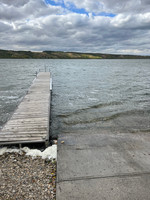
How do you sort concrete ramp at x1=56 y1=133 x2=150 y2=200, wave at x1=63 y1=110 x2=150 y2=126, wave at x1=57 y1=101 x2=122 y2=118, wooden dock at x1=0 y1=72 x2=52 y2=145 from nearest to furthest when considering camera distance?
concrete ramp at x1=56 y1=133 x2=150 y2=200 < wooden dock at x1=0 y1=72 x2=52 y2=145 < wave at x1=63 y1=110 x2=150 y2=126 < wave at x1=57 y1=101 x2=122 y2=118

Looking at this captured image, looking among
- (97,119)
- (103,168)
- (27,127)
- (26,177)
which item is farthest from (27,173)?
(97,119)

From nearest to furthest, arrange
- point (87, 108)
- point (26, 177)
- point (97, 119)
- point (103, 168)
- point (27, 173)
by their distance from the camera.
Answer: point (26, 177)
point (27, 173)
point (103, 168)
point (97, 119)
point (87, 108)

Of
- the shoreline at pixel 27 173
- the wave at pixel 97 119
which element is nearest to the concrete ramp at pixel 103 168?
the shoreline at pixel 27 173

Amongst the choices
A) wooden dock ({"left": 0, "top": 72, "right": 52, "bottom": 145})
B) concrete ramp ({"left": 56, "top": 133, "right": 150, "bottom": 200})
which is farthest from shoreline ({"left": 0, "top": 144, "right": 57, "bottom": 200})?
wooden dock ({"left": 0, "top": 72, "right": 52, "bottom": 145})

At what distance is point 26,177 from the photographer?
4750 millimetres

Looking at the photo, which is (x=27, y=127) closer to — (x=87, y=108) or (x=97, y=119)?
(x=97, y=119)

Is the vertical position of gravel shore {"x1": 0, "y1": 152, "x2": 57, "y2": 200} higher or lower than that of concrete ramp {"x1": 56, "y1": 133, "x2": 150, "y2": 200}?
lower

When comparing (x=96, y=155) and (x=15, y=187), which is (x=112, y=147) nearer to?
(x=96, y=155)

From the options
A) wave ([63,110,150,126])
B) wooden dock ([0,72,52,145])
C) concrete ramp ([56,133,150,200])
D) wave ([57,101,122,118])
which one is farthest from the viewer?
wave ([57,101,122,118])

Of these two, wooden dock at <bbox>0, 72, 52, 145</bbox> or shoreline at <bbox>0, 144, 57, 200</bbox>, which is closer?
shoreline at <bbox>0, 144, 57, 200</bbox>

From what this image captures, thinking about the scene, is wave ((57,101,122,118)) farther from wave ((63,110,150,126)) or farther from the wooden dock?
the wooden dock

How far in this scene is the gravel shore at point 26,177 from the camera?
4.13 m

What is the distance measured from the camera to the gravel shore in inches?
163

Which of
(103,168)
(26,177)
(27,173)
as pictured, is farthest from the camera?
(103,168)
